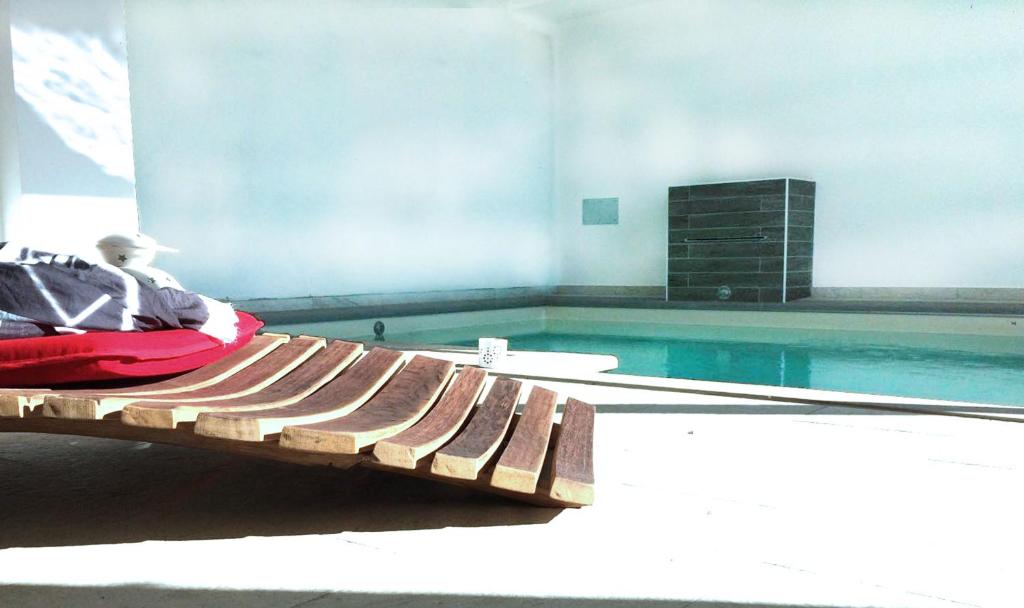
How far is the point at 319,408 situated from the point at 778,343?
568cm

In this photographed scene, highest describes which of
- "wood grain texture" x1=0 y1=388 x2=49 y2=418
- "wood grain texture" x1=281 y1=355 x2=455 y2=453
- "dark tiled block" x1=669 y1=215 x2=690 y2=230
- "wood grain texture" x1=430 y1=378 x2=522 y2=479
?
"dark tiled block" x1=669 y1=215 x2=690 y2=230

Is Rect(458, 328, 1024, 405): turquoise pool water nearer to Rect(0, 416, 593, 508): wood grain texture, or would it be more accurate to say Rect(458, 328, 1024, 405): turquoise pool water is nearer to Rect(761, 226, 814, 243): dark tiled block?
Rect(761, 226, 814, 243): dark tiled block

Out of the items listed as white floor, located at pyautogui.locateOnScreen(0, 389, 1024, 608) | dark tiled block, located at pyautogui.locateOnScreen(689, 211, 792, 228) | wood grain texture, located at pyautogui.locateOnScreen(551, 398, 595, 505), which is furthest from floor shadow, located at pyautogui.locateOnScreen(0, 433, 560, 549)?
dark tiled block, located at pyautogui.locateOnScreen(689, 211, 792, 228)

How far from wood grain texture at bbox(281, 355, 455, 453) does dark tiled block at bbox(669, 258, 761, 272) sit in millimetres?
6688

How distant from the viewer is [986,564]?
58.3 inches

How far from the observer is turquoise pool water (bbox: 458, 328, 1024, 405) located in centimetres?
471

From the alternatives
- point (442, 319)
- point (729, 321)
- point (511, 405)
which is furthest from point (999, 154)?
point (511, 405)

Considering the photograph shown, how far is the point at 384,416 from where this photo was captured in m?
1.90

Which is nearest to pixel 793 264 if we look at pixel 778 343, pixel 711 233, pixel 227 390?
pixel 711 233

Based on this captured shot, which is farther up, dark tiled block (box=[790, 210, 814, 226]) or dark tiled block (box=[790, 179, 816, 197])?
dark tiled block (box=[790, 179, 816, 197])

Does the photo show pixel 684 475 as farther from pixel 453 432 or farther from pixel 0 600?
pixel 0 600

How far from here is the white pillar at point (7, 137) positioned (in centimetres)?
549

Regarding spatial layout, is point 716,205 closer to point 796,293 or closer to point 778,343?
point 796,293

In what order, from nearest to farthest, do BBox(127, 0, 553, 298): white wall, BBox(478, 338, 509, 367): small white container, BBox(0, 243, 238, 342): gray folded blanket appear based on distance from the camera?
BBox(0, 243, 238, 342): gray folded blanket < BBox(478, 338, 509, 367): small white container < BBox(127, 0, 553, 298): white wall
